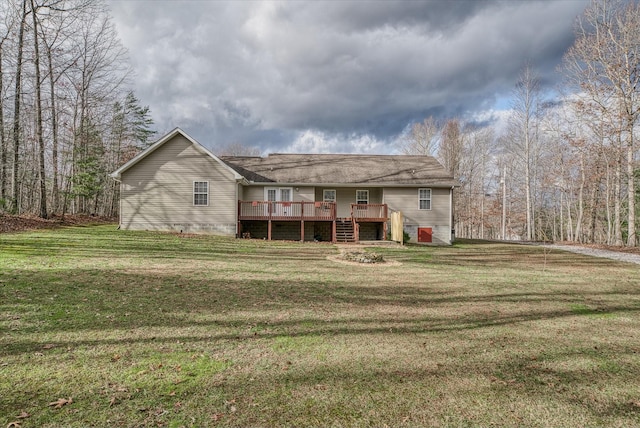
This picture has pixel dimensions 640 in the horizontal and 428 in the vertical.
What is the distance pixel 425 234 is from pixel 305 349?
54.4 ft

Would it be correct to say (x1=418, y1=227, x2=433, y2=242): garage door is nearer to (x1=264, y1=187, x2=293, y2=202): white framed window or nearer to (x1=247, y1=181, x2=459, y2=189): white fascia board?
(x1=247, y1=181, x2=459, y2=189): white fascia board

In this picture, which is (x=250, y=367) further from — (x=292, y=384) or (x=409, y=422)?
(x=409, y=422)

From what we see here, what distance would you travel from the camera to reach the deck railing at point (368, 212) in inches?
734

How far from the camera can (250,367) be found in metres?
3.76

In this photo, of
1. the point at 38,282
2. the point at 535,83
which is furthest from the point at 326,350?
the point at 535,83

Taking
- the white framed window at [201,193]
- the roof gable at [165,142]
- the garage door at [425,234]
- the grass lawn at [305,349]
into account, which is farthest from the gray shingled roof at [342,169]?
the grass lawn at [305,349]

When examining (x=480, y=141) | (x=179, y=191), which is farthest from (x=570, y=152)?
(x=179, y=191)

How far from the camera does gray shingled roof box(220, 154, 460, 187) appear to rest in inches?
787

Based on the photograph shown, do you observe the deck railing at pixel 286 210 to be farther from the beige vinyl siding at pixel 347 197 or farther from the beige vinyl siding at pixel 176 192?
the beige vinyl siding at pixel 347 197

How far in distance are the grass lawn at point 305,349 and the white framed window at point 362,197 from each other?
1217 cm

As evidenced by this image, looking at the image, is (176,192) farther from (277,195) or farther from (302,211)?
(302,211)

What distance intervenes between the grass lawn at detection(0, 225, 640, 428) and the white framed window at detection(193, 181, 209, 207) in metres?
9.68

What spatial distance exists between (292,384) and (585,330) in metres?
4.98

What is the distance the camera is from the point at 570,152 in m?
27.2
